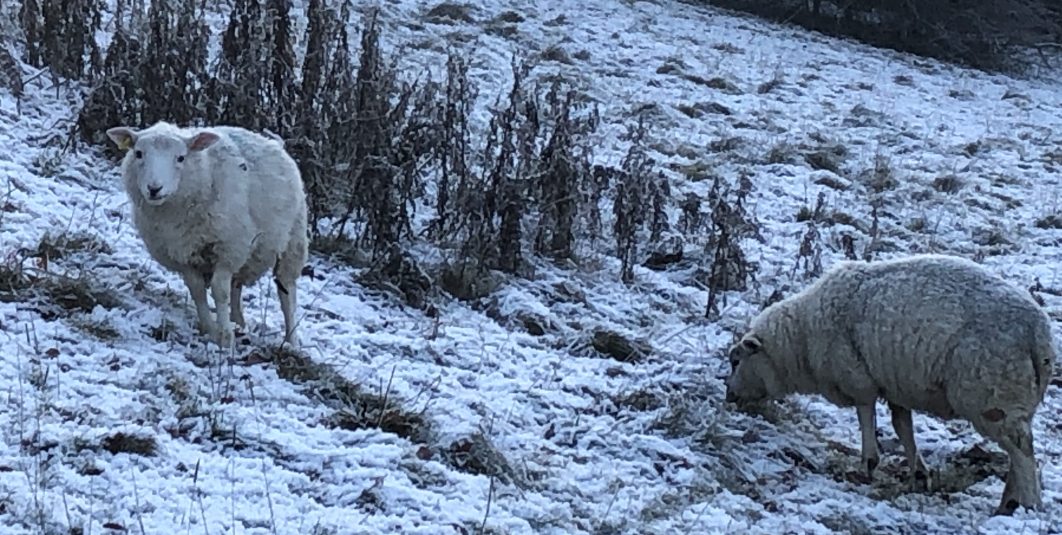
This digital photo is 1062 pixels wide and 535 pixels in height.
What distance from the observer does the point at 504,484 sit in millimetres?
5609

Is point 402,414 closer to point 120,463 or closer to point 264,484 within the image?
point 264,484

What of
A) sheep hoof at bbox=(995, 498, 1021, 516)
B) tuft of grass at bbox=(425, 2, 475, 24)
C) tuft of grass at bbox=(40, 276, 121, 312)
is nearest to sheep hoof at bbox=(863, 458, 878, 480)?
sheep hoof at bbox=(995, 498, 1021, 516)

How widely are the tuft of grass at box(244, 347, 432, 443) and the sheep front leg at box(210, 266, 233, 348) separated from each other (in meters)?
0.16

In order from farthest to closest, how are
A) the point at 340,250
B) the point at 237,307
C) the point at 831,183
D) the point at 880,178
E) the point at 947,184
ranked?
the point at 947,184 → the point at 880,178 → the point at 831,183 → the point at 340,250 → the point at 237,307

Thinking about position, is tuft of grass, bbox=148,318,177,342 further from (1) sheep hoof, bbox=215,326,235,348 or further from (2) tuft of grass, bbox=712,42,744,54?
(2) tuft of grass, bbox=712,42,744,54

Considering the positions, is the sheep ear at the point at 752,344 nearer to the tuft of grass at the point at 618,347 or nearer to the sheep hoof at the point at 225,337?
the tuft of grass at the point at 618,347

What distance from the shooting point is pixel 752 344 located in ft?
24.2

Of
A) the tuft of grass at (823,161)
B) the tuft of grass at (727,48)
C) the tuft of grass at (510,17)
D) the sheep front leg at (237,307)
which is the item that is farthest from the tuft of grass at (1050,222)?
the tuft of grass at (510,17)

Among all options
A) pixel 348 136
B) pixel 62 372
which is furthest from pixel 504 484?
pixel 348 136

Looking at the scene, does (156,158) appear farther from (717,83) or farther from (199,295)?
(717,83)

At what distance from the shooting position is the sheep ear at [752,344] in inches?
290

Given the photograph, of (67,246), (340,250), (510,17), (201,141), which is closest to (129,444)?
(201,141)

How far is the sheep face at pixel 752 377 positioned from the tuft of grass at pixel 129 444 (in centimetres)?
351

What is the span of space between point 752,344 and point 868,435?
36.4 inches
